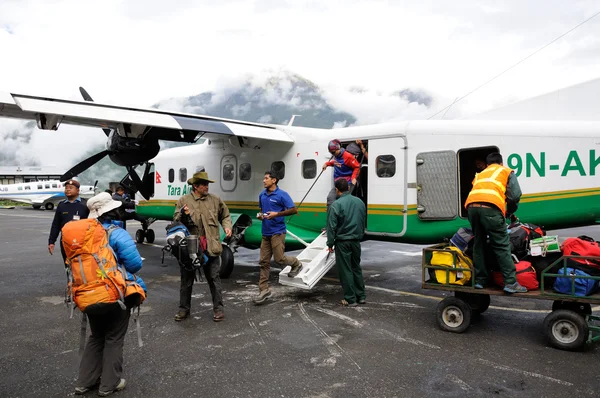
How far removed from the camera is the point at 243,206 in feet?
34.7

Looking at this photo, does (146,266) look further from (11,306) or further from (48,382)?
(48,382)

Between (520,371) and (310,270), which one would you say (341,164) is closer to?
(310,270)

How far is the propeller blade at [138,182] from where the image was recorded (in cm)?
1110

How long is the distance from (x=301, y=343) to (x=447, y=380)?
1.74 m

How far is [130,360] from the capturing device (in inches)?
185

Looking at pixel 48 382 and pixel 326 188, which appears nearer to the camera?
pixel 48 382

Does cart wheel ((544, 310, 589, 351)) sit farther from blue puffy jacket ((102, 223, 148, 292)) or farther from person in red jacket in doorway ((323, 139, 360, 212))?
blue puffy jacket ((102, 223, 148, 292))

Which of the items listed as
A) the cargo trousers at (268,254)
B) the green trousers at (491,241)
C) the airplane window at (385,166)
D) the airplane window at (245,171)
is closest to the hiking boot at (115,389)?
the cargo trousers at (268,254)

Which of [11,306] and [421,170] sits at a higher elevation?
[421,170]

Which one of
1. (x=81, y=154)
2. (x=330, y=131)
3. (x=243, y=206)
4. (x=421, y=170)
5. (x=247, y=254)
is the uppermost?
(x=81, y=154)

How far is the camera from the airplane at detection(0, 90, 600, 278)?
6.98 metres

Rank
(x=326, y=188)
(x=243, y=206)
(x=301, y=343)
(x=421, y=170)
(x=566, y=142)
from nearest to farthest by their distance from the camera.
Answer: (x=301, y=343), (x=566, y=142), (x=421, y=170), (x=326, y=188), (x=243, y=206)

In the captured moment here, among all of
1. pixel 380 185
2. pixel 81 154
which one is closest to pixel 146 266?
pixel 380 185

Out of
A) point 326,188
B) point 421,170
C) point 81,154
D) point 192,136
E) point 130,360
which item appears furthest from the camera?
point 81,154
